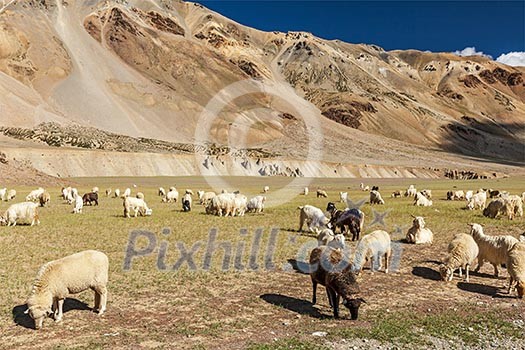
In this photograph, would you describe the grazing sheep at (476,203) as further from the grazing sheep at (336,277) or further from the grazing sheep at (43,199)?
the grazing sheep at (43,199)

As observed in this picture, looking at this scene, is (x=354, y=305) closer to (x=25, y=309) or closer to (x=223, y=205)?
(x=25, y=309)

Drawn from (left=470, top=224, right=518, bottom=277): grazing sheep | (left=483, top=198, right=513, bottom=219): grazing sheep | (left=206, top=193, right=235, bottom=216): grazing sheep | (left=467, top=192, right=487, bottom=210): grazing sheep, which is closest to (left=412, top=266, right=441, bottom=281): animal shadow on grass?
(left=470, top=224, right=518, bottom=277): grazing sheep

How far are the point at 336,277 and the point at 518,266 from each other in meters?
6.46

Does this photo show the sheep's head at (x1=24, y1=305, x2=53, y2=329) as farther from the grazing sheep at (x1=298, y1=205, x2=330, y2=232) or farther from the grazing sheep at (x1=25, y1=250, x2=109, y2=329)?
the grazing sheep at (x1=298, y1=205, x2=330, y2=232)

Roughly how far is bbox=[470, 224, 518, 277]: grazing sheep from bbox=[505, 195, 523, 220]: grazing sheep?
50.9ft

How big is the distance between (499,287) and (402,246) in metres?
6.94

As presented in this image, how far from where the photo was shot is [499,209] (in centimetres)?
3169

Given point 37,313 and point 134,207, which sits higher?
point 134,207

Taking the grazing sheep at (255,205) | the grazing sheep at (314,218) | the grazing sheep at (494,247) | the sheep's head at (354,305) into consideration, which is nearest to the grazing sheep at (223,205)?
the grazing sheep at (255,205)

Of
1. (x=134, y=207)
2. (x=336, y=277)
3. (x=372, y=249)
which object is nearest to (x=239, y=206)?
(x=134, y=207)

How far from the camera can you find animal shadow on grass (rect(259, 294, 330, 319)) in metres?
12.9

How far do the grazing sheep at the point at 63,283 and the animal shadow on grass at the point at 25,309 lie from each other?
47cm

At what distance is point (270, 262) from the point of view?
1875cm

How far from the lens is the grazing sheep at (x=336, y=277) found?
12.2 metres
